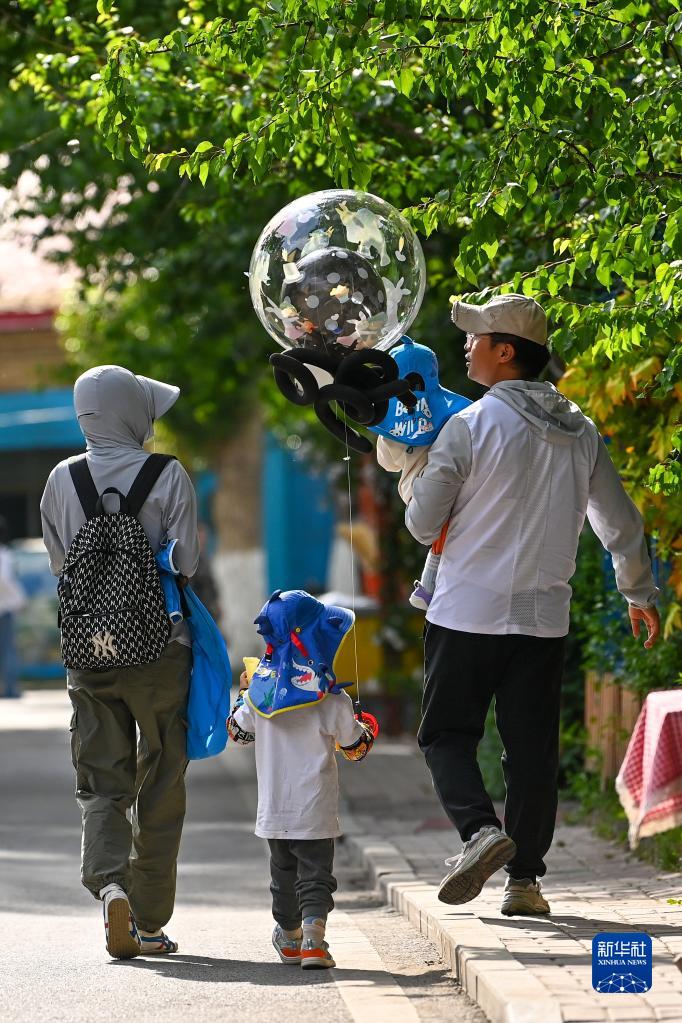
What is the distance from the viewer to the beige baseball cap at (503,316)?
20.7 feet

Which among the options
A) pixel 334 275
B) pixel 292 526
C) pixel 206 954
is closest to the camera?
pixel 334 275

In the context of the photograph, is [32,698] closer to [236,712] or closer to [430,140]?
[430,140]

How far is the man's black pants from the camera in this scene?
6.11m

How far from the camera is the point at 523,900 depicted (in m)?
6.35

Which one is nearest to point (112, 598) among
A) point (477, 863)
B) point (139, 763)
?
point (139, 763)

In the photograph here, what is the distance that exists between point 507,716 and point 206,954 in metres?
1.45

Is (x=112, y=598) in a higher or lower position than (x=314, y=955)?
higher

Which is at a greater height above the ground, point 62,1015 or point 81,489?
point 81,489

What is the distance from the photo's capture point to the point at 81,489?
635 cm

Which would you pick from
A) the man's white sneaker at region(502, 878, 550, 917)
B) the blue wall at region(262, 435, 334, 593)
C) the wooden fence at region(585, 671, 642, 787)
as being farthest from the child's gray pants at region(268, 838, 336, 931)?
the blue wall at region(262, 435, 334, 593)

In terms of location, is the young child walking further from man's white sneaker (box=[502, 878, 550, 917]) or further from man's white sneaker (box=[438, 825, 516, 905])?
man's white sneaker (box=[502, 878, 550, 917])

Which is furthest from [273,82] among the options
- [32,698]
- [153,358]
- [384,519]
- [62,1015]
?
[32,698]

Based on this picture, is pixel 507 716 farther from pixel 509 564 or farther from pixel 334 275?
pixel 334 275

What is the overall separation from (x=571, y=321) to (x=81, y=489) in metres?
1.89
